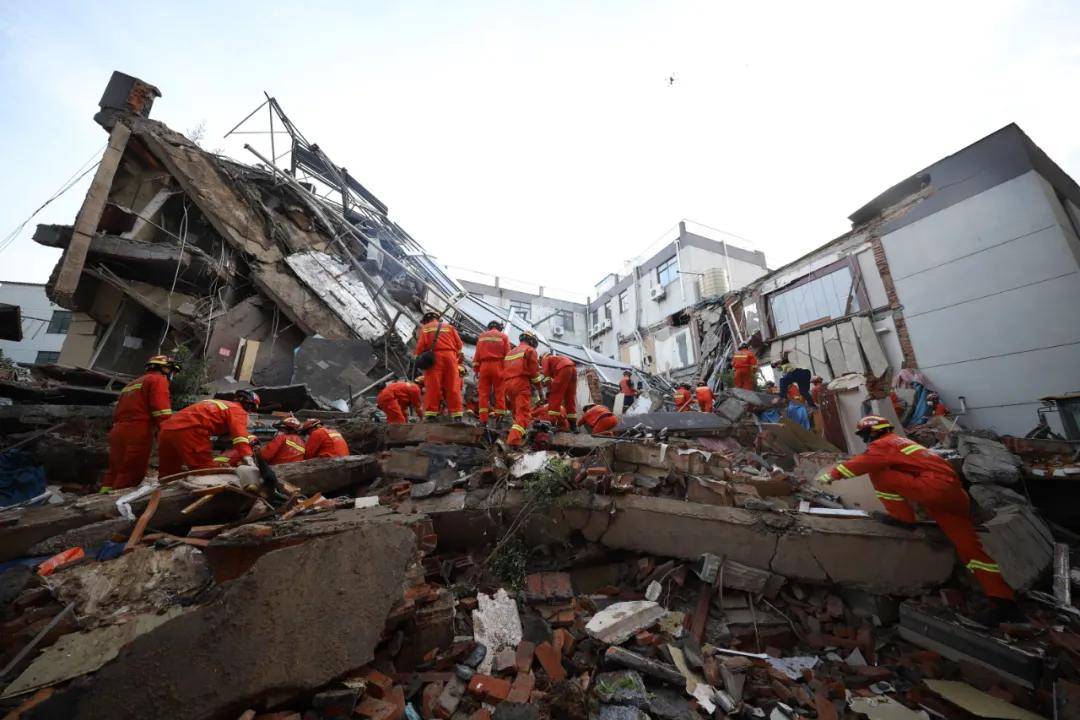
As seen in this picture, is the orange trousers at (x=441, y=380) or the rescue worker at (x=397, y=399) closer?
the orange trousers at (x=441, y=380)

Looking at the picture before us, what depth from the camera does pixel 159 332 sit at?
10445 millimetres

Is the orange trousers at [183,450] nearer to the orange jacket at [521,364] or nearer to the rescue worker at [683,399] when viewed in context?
the orange jacket at [521,364]

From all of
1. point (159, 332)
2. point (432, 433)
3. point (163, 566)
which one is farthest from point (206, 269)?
point (163, 566)

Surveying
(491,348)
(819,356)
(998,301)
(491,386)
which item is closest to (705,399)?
(819,356)

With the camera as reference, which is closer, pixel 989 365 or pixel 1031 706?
pixel 1031 706

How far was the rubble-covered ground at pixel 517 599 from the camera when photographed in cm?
193

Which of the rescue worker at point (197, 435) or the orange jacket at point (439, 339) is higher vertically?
the orange jacket at point (439, 339)

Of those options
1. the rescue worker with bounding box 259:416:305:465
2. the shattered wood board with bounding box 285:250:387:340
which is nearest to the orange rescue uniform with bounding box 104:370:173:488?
the rescue worker with bounding box 259:416:305:465

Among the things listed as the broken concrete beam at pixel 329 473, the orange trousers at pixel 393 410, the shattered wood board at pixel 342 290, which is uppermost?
the shattered wood board at pixel 342 290

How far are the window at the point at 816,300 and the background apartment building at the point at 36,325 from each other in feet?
118

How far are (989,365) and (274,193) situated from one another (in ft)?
61.6

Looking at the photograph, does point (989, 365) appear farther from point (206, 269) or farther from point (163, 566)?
point (206, 269)

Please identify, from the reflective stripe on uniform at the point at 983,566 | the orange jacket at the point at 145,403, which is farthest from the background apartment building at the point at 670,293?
the orange jacket at the point at 145,403

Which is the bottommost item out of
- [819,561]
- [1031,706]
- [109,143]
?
[1031,706]
